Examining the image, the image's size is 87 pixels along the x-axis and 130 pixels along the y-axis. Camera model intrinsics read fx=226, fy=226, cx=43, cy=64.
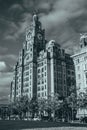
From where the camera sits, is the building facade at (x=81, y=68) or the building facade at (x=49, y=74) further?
the building facade at (x=49, y=74)

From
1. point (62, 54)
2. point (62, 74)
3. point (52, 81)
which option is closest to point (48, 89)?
point (52, 81)

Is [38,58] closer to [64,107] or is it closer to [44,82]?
[44,82]

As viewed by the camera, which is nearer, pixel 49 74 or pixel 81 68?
pixel 81 68

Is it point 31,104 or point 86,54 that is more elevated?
point 86,54

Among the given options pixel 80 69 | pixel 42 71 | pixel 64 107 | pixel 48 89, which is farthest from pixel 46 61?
pixel 80 69

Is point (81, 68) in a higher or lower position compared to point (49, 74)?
lower

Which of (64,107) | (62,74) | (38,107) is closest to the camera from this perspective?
(64,107)

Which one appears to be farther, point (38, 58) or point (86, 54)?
point (38, 58)

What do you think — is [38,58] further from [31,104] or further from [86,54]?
[86,54]

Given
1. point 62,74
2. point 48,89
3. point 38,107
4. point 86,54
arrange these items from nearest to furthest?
point 86,54
point 38,107
point 48,89
point 62,74

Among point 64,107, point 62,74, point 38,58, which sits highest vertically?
point 38,58

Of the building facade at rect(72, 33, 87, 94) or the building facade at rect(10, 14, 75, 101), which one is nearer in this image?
the building facade at rect(72, 33, 87, 94)

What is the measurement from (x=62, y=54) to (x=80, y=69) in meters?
77.5

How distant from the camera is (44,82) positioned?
18575 centimetres
